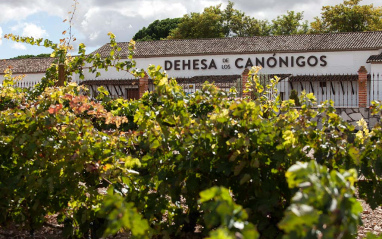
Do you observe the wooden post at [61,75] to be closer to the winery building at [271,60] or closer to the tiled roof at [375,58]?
the winery building at [271,60]

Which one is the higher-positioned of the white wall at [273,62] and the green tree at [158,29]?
the green tree at [158,29]

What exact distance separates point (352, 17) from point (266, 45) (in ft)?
53.8

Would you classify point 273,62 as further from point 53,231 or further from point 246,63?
point 53,231

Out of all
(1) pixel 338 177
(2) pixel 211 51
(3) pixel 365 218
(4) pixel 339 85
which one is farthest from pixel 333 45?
(1) pixel 338 177

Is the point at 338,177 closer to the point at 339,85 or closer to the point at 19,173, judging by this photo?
the point at 19,173

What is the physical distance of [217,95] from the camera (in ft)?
13.5

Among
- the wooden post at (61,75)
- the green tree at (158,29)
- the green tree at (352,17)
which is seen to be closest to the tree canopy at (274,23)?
the green tree at (352,17)

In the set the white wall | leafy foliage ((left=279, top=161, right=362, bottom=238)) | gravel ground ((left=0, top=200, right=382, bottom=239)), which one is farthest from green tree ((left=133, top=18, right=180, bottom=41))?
leafy foliage ((left=279, top=161, right=362, bottom=238))

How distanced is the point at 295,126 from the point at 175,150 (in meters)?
0.88

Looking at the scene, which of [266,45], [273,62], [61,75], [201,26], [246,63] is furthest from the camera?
[201,26]

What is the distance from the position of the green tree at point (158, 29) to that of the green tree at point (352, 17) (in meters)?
23.9

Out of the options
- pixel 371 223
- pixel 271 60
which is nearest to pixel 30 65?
pixel 271 60

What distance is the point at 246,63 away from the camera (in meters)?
36.8

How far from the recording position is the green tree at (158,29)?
69000 millimetres
